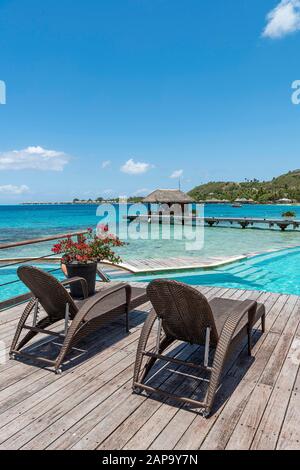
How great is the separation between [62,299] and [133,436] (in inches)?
55.6

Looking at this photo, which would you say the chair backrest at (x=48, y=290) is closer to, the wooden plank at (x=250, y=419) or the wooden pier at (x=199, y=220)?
the wooden plank at (x=250, y=419)

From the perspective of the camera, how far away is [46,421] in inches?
81.1

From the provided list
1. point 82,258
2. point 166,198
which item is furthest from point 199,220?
point 82,258

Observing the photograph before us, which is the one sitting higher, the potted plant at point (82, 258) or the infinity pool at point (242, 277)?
the potted plant at point (82, 258)

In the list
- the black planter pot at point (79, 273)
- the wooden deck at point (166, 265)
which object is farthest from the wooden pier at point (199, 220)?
the black planter pot at point (79, 273)

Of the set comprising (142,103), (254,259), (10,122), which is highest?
(142,103)

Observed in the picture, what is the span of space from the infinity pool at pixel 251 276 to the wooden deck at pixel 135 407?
533cm

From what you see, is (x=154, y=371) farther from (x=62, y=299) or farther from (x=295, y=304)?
(x=295, y=304)

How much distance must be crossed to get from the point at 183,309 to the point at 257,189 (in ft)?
424

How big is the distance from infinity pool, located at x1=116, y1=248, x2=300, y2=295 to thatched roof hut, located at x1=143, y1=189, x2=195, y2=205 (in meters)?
21.7

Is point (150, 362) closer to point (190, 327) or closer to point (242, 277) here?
point (190, 327)

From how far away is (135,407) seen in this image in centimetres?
223

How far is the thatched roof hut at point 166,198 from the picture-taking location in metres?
32.6

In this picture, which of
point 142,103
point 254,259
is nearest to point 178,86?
point 142,103
